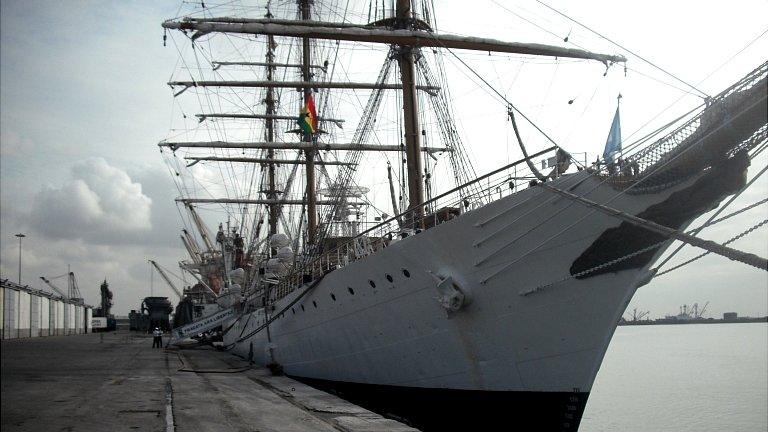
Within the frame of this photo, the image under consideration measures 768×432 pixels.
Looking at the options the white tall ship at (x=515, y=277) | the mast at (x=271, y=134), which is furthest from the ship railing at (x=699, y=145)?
the mast at (x=271, y=134)

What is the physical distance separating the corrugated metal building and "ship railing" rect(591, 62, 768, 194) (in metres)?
21.6

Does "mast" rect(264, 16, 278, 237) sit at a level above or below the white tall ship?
above

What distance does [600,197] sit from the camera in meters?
10.0

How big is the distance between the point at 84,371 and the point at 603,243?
1361cm

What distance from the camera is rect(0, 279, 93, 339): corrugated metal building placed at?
34.6m

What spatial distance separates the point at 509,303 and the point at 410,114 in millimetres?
7183

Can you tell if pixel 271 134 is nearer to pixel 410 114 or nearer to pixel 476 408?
pixel 410 114

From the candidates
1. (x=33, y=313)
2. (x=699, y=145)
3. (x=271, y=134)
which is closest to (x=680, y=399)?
(x=699, y=145)

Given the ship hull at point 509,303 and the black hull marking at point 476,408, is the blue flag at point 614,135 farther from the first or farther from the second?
the black hull marking at point 476,408

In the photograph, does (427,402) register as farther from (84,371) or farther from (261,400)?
(84,371)

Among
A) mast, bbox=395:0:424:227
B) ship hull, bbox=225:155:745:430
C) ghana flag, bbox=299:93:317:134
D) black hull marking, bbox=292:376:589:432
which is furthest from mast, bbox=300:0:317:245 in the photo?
ship hull, bbox=225:155:745:430

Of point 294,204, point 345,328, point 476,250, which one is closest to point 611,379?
point 294,204

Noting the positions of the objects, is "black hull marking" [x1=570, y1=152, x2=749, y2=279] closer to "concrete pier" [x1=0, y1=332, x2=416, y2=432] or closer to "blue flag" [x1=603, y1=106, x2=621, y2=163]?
"blue flag" [x1=603, y1=106, x2=621, y2=163]

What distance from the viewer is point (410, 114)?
16469 mm
